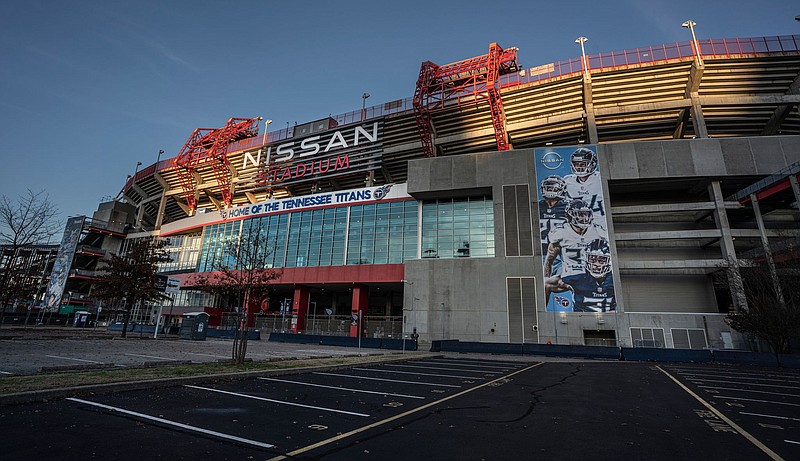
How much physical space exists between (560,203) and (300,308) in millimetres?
32136

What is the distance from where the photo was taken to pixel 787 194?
35062 millimetres

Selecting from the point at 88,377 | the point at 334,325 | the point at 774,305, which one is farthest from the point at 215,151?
the point at 774,305

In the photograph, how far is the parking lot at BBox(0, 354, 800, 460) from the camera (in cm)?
477

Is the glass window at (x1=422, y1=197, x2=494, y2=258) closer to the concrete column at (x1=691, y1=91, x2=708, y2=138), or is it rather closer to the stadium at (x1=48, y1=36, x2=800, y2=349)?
the stadium at (x1=48, y1=36, x2=800, y2=349)

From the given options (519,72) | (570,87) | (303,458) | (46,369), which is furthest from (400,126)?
(303,458)

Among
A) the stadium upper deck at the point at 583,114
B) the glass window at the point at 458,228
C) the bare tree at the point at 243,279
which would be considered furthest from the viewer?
the glass window at the point at 458,228

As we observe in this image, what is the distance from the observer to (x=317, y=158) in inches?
2088

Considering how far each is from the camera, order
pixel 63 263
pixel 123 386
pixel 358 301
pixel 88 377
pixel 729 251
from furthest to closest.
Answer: pixel 63 263
pixel 358 301
pixel 729 251
pixel 88 377
pixel 123 386

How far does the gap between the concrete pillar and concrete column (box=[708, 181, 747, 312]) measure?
140 ft

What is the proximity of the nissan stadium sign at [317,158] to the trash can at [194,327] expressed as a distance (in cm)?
2559

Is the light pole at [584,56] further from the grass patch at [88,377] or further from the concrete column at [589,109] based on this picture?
the grass patch at [88,377]

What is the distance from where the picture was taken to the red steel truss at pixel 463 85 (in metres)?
42.7

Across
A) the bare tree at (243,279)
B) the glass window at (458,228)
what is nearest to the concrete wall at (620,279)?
the glass window at (458,228)

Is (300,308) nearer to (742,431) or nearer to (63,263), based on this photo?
(742,431)
